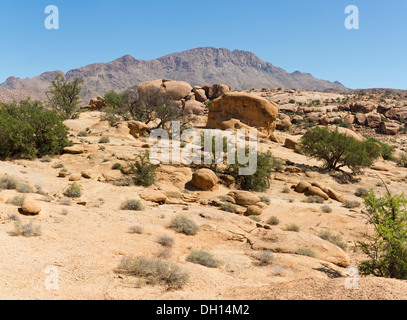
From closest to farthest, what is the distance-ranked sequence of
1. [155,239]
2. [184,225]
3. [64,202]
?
[155,239] < [184,225] < [64,202]

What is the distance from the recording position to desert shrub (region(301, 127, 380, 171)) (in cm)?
1845

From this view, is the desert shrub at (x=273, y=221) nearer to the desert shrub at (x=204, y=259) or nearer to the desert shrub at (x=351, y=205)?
the desert shrub at (x=204, y=259)

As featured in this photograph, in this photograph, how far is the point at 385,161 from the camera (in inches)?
1054

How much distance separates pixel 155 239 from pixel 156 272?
225 cm

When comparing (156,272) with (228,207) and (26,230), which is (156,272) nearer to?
(26,230)

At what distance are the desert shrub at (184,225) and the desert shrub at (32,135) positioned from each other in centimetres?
980

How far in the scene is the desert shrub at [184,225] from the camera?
23.9 ft

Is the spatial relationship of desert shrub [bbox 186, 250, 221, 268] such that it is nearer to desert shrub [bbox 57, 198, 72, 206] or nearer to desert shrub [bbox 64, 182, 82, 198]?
desert shrub [bbox 57, 198, 72, 206]

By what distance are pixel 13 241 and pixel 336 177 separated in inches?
713

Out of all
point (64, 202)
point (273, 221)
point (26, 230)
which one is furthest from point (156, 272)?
point (273, 221)

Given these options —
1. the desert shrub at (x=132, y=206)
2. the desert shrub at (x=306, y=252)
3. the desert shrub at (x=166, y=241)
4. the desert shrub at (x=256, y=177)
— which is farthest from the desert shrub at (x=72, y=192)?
the desert shrub at (x=256, y=177)

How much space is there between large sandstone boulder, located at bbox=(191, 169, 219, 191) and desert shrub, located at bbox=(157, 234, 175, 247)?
257 inches

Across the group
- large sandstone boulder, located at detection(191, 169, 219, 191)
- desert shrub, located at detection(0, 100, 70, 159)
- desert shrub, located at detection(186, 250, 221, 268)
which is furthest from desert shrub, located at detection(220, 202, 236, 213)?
desert shrub, located at detection(0, 100, 70, 159)

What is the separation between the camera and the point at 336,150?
1908 cm
